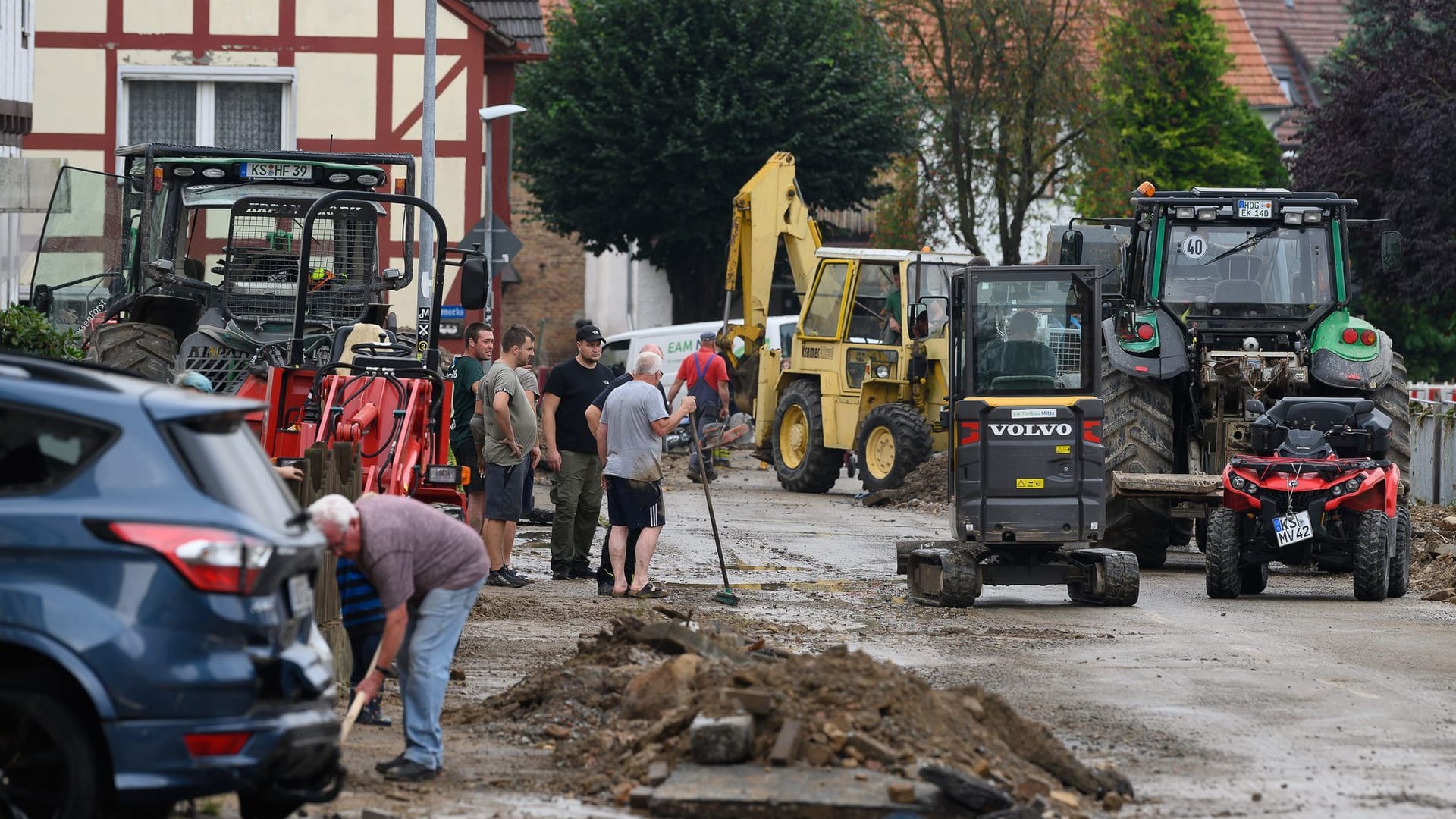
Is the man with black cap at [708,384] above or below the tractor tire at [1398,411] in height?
above

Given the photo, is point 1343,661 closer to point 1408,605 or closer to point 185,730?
point 1408,605

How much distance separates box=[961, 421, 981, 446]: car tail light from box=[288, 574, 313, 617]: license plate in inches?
315

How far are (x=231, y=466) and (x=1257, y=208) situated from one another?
12458 mm

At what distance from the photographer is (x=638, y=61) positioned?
37.8 meters

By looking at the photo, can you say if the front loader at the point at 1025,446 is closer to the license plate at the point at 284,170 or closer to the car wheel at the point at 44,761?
the license plate at the point at 284,170

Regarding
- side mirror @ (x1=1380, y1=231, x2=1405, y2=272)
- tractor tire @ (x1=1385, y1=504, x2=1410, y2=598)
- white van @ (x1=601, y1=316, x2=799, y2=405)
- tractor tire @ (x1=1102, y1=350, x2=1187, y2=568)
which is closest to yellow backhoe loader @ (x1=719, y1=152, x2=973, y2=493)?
tractor tire @ (x1=1102, y1=350, x2=1187, y2=568)

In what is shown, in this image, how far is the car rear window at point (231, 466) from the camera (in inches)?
242

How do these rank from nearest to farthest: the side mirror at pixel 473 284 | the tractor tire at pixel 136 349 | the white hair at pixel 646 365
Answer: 1. the side mirror at pixel 473 284
2. the tractor tire at pixel 136 349
3. the white hair at pixel 646 365

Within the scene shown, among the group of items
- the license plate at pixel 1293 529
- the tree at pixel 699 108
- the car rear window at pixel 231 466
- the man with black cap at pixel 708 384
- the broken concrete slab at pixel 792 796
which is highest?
the tree at pixel 699 108

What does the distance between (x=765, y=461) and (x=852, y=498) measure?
3009 mm

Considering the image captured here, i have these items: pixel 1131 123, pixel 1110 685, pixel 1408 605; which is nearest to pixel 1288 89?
pixel 1131 123

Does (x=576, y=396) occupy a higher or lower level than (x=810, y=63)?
lower

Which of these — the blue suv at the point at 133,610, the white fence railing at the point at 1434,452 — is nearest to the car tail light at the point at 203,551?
the blue suv at the point at 133,610

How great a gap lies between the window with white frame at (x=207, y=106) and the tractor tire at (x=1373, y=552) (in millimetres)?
19346
